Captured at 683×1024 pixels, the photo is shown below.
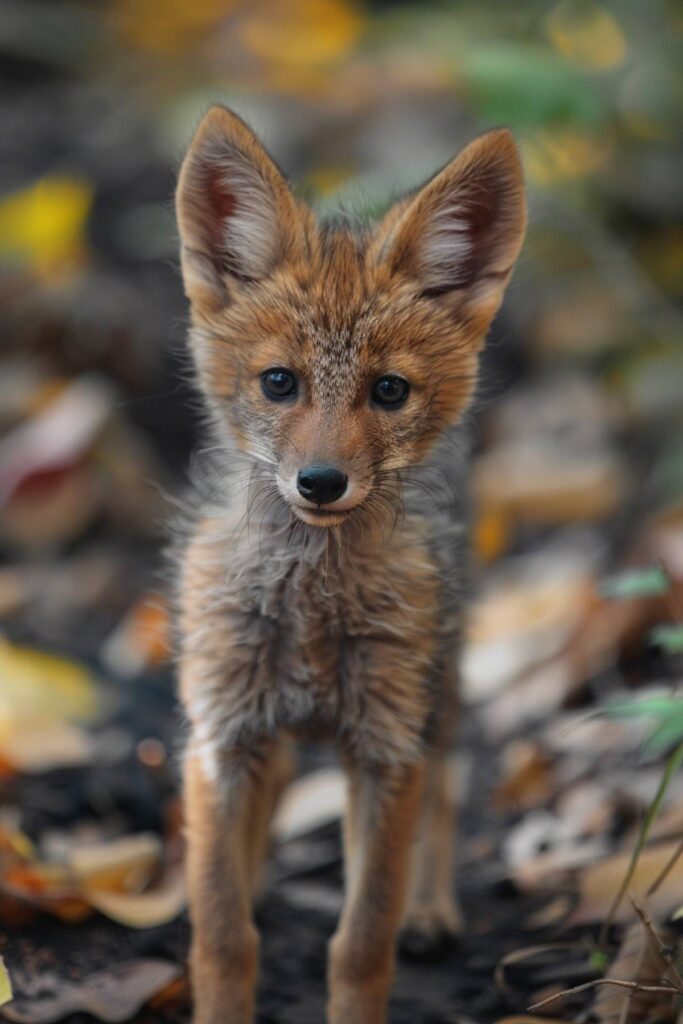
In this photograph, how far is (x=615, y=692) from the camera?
5793 mm

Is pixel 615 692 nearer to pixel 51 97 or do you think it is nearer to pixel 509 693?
pixel 509 693

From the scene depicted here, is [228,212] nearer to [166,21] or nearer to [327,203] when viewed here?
[327,203]

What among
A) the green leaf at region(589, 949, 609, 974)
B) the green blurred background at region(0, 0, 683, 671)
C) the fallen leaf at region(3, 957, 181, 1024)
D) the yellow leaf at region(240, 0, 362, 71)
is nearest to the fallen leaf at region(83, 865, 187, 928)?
the fallen leaf at region(3, 957, 181, 1024)

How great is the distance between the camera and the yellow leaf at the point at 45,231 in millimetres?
8586

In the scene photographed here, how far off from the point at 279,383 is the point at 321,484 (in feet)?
1.29

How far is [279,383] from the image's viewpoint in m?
3.78

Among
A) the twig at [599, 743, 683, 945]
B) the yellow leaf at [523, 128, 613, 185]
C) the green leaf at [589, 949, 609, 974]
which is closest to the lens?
the twig at [599, 743, 683, 945]

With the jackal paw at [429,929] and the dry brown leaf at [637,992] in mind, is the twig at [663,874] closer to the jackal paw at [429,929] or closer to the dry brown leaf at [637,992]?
the dry brown leaf at [637,992]

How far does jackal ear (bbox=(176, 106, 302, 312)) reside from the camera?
3867 mm

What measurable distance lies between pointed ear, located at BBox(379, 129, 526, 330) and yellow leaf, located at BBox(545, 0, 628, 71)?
514 cm

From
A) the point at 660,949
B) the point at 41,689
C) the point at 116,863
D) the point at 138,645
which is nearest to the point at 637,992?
the point at 660,949

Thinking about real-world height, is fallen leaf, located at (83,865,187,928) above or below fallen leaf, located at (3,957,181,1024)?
below

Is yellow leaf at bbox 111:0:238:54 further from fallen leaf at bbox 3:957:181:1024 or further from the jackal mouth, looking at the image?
fallen leaf at bbox 3:957:181:1024

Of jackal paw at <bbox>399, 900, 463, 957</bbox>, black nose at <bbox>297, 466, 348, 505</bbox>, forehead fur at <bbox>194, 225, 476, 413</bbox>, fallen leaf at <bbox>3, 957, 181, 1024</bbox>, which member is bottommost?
jackal paw at <bbox>399, 900, 463, 957</bbox>
